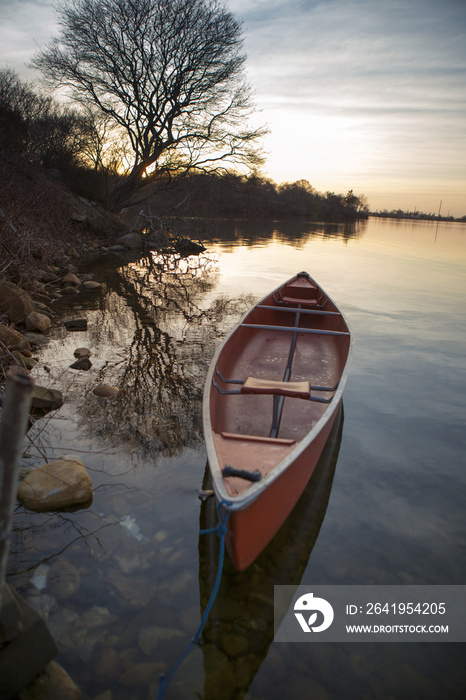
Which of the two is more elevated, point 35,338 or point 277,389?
point 277,389

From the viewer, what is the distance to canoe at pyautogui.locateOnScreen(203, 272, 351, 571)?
96.6 inches

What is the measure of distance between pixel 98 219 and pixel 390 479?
57.3 ft

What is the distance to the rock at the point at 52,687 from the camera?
6.15 ft

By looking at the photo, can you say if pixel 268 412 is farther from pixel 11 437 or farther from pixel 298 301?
pixel 298 301

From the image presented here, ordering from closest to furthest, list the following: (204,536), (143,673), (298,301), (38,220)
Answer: (143,673)
(204,536)
(298,301)
(38,220)

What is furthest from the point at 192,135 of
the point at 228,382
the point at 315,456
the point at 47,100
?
the point at 315,456

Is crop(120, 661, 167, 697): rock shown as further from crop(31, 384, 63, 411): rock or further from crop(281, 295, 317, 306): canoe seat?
crop(281, 295, 317, 306): canoe seat

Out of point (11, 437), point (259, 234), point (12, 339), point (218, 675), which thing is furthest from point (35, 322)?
point (259, 234)

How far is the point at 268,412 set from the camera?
14.6 feet

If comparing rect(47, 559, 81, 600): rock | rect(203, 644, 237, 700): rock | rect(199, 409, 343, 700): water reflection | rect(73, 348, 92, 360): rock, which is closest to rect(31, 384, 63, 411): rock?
rect(73, 348, 92, 360): rock

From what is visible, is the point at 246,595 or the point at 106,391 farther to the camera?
the point at 106,391

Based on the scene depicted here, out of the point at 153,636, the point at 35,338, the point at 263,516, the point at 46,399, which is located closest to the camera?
the point at 153,636

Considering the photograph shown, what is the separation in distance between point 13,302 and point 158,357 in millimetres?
2272

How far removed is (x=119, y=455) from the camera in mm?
3910
